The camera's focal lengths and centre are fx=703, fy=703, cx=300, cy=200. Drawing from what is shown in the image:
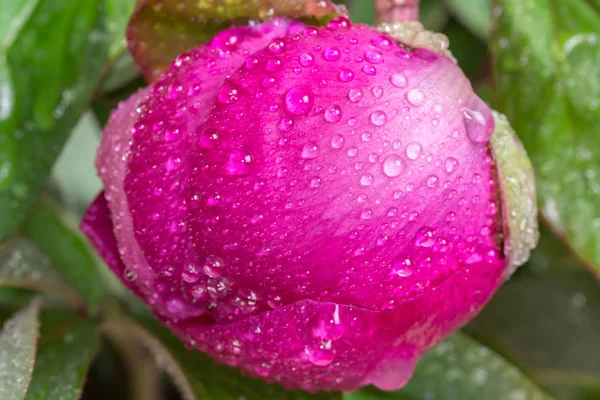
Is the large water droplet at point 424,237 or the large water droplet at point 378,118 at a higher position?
the large water droplet at point 378,118

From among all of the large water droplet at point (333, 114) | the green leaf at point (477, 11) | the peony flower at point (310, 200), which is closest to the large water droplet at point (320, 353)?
the peony flower at point (310, 200)

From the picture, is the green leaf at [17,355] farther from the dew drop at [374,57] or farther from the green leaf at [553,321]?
the green leaf at [553,321]

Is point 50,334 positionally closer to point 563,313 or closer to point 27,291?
point 27,291

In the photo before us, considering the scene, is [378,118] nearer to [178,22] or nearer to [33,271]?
[178,22]

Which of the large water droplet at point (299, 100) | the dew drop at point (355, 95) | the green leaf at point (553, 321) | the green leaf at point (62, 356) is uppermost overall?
the large water droplet at point (299, 100)

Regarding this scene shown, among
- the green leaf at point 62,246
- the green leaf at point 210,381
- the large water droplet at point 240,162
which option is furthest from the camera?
the green leaf at point 62,246

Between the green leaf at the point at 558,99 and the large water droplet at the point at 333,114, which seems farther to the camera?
the green leaf at the point at 558,99

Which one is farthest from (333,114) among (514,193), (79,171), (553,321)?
(553,321)
